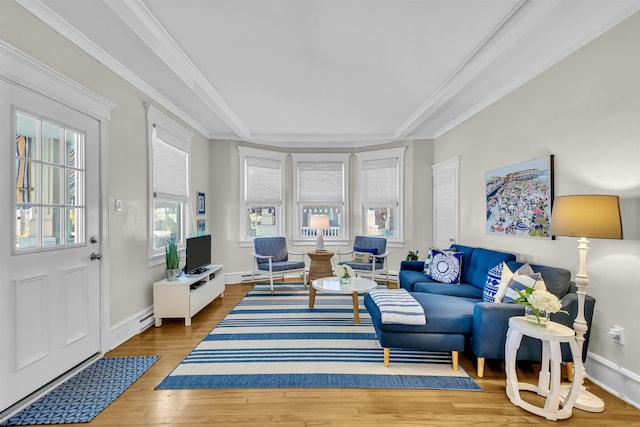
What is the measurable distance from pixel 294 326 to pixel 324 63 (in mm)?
2767

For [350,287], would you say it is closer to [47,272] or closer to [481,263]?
[481,263]

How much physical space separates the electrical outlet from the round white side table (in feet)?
1.60

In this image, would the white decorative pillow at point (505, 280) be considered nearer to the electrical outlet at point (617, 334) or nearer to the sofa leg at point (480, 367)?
the sofa leg at point (480, 367)

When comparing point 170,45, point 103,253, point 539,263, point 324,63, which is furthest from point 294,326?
point 170,45

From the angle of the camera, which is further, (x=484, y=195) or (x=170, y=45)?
(x=484, y=195)

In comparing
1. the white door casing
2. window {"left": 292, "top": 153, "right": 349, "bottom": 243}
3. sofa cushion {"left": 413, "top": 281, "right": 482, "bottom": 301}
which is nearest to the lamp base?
sofa cushion {"left": 413, "top": 281, "right": 482, "bottom": 301}

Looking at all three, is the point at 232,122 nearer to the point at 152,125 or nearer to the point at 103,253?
the point at 152,125

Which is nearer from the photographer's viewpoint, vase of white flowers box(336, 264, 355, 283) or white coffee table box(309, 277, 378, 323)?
white coffee table box(309, 277, 378, 323)

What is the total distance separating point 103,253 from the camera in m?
2.86

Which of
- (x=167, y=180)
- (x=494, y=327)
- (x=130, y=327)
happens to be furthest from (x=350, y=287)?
(x=167, y=180)

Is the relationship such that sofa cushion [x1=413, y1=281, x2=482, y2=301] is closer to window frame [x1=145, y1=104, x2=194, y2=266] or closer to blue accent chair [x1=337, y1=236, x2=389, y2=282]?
blue accent chair [x1=337, y1=236, x2=389, y2=282]

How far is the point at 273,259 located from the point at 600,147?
444cm

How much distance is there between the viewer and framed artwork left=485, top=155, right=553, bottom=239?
9.84 feet

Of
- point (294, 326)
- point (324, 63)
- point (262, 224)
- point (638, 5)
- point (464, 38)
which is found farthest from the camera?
point (262, 224)
